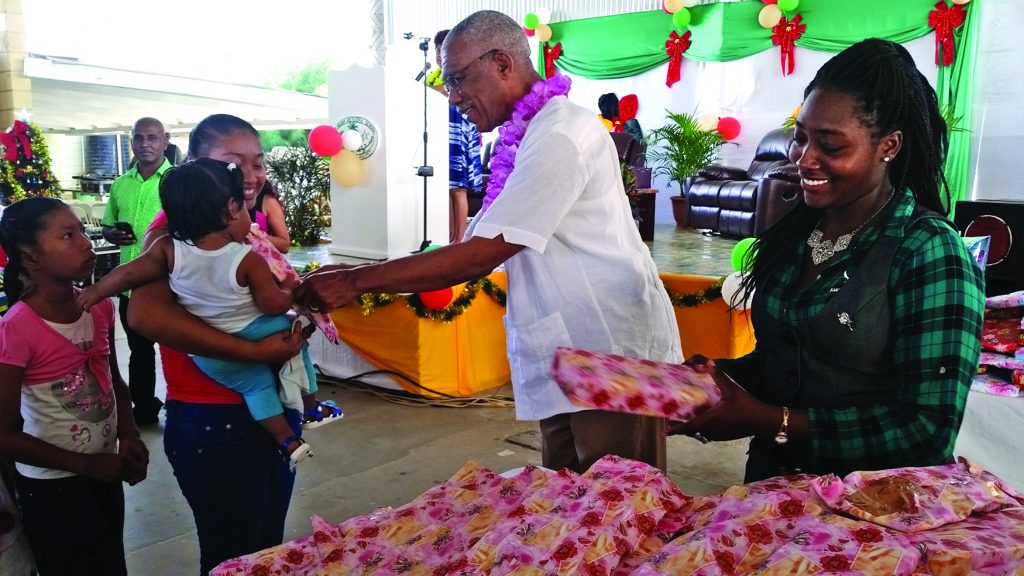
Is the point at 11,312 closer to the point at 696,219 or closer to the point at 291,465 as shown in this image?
the point at 291,465

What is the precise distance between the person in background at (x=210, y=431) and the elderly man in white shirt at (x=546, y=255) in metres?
0.26

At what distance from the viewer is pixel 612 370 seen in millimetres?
1258

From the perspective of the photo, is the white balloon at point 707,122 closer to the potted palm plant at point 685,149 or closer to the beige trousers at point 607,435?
the potted palm plant at point 685,149

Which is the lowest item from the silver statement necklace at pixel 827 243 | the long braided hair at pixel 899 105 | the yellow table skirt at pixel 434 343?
the yellow table skirt at pixel 434 343

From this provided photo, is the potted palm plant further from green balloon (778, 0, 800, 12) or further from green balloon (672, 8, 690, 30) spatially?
green balloon (778, 0, 800, 12)

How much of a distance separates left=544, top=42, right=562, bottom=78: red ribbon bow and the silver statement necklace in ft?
42.9

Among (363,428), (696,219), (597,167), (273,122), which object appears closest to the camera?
(597,167)

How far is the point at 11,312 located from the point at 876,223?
1.99 metres

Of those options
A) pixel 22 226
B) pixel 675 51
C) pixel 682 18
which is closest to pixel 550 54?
pixel 675 51

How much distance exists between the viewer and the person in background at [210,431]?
5.96 feet

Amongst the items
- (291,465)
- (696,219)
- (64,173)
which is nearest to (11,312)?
(291,465)

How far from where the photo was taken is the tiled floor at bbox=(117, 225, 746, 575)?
310 centimetres

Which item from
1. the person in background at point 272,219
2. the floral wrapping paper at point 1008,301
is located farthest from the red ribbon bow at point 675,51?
the floral wrapping paper at point 1008,301

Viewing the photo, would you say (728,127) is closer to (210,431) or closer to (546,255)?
(546,255)
